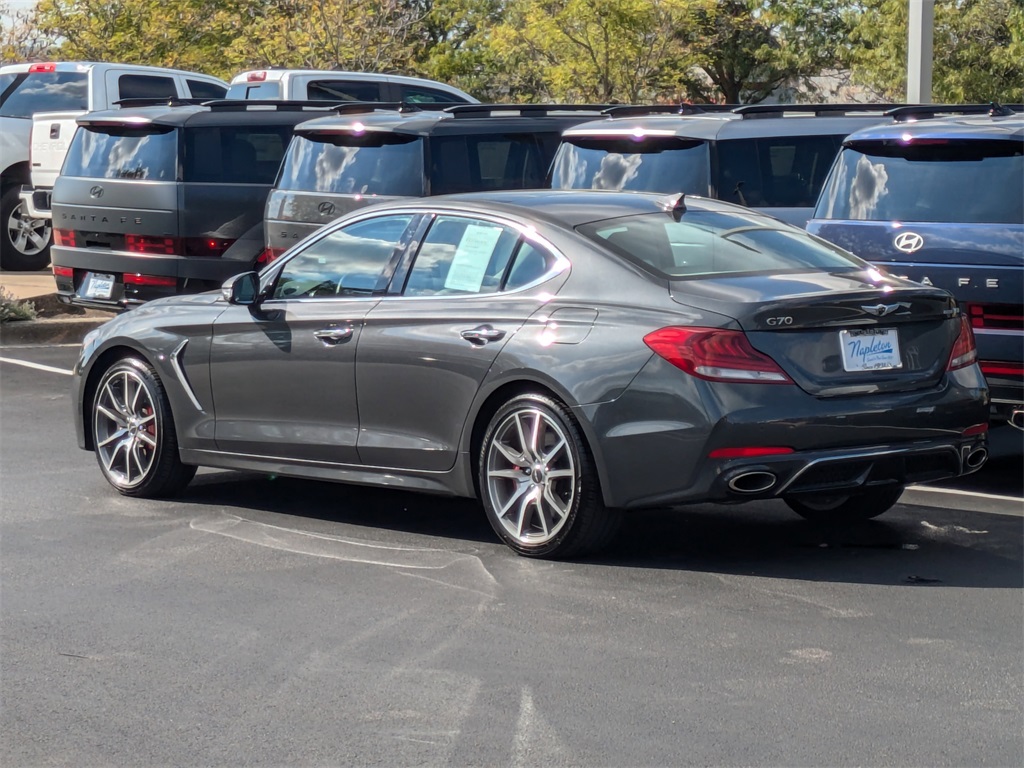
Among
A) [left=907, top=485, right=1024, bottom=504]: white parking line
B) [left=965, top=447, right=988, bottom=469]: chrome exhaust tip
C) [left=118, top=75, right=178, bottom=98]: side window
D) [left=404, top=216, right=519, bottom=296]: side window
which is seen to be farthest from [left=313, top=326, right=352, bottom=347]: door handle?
[left=118, top=75, right=178, bottom=98]: side window

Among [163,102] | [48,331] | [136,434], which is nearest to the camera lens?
[136,434]

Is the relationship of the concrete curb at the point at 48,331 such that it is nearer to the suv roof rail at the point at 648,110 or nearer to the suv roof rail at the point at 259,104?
the suv roof rail at the point at 259,104

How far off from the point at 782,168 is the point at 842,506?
4.20m

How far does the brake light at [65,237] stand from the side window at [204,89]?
5945 millimetres

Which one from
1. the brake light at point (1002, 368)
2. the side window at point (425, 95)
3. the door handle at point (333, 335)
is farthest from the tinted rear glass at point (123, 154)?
the brake light at point (1002, 368)

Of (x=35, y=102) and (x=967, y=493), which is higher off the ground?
(x=35, y=102)

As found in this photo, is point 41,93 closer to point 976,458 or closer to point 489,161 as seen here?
point 489,161

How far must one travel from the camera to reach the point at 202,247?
1328 centimetres

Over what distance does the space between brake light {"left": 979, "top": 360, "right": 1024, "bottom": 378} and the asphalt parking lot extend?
2.16 feet

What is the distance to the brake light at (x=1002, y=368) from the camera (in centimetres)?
772

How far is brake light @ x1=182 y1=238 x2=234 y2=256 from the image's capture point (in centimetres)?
1327

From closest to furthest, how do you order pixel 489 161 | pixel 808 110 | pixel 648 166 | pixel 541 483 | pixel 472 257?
1. pixel 541 483
2. pixel 472 257
3. pixel 648 166
4. pixel 489 161
5. pixel 808 110

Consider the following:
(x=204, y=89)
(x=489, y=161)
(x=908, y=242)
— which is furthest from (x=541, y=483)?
(x=204, y=89)

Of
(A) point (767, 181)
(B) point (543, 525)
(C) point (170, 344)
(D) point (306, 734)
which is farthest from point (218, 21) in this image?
(D) point (306, 734)
